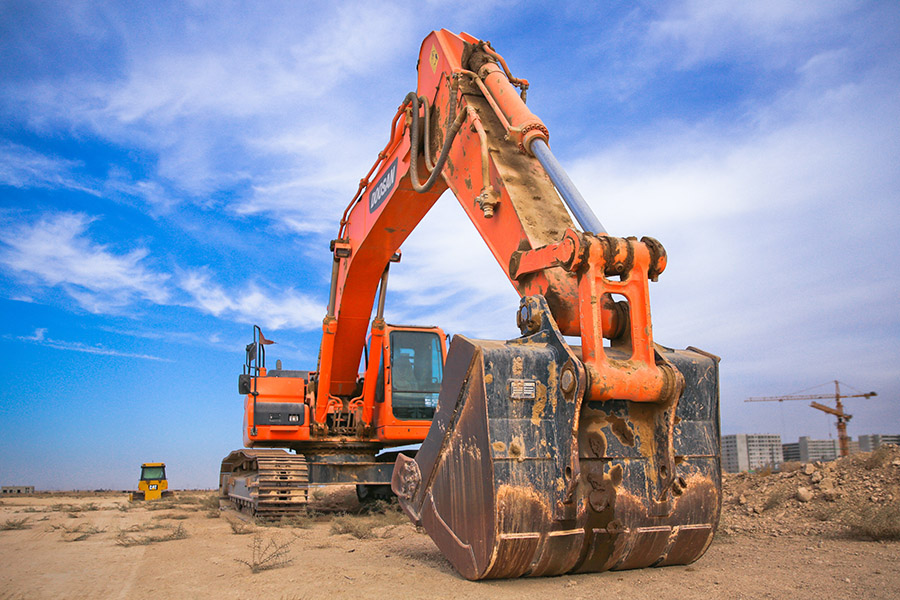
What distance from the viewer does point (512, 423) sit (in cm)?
332

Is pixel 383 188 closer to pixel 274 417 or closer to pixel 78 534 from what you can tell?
pixel 274 417

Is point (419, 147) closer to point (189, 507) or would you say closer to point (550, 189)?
point (550, 189)

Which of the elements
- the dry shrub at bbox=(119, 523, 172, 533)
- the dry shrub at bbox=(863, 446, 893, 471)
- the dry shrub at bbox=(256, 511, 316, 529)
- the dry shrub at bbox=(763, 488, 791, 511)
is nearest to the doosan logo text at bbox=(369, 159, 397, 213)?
the dry shrub at bbox=(256, 511, 316, 529)

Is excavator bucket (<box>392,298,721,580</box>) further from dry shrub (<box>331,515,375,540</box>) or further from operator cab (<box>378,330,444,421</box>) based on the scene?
operator cab (<box>378,330,444,421</box>)

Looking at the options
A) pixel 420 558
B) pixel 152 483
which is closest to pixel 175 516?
pixel 152 483

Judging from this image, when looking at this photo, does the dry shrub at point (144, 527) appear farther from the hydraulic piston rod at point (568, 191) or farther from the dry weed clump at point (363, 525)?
the hydraulic piston rod at point (568, 191)

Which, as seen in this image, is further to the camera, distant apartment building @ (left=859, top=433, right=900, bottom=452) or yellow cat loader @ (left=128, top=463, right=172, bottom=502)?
yellow cat loader @ (left=128, top=463, right=172, bottom=502)

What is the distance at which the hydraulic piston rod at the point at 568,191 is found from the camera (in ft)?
12.8

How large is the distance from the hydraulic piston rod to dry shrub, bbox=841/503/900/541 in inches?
129

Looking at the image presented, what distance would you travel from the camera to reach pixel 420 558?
4.32 m

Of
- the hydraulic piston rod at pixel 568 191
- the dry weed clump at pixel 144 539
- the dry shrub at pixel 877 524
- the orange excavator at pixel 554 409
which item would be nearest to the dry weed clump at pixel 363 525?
the dry weed clump at pixel 144 539

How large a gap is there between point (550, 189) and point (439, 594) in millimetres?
2738

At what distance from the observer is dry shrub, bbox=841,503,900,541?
4.90m

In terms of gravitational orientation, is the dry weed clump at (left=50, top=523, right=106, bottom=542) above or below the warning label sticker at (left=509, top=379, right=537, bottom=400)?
below
